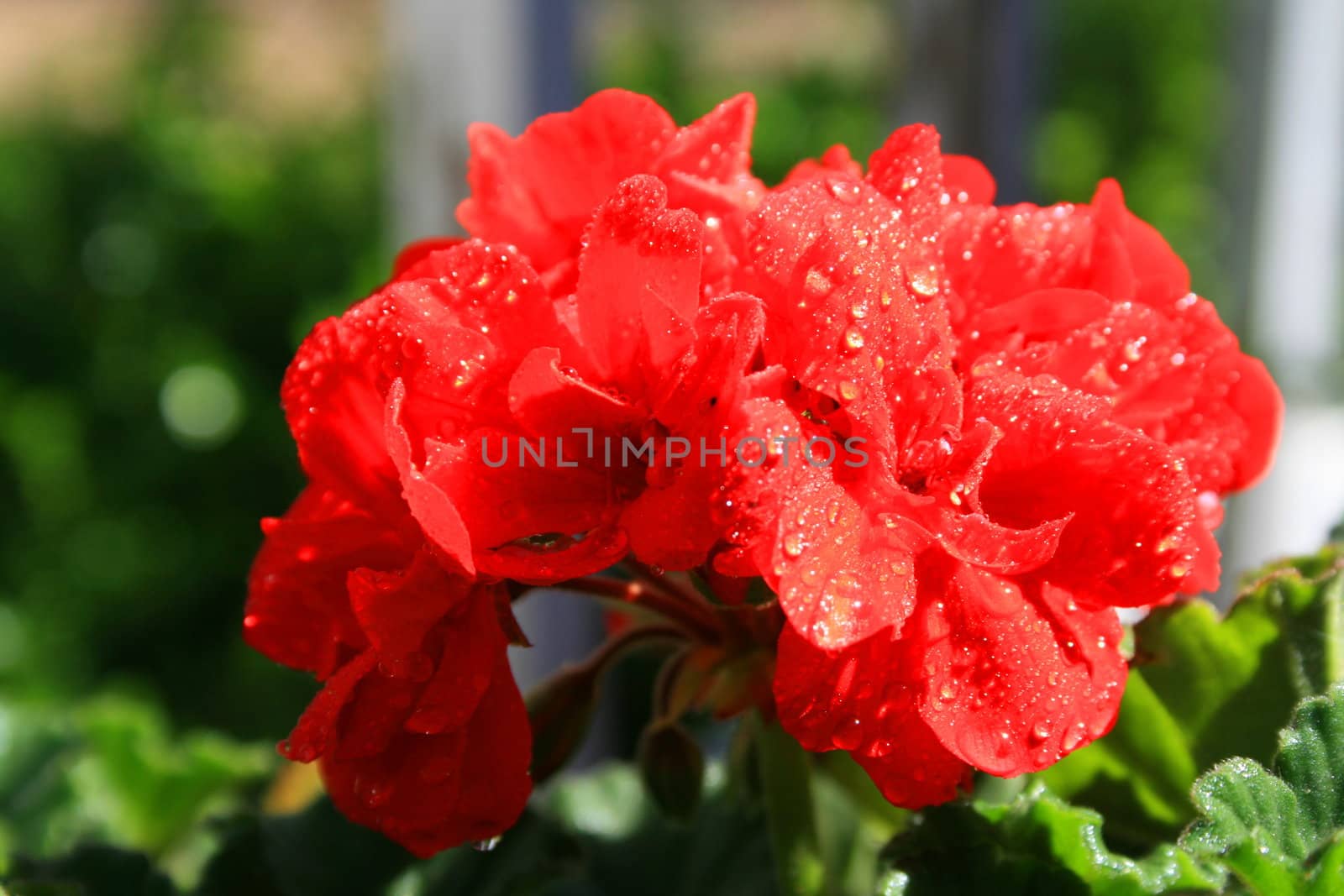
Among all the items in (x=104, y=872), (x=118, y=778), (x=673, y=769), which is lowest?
(x=118, y=778)

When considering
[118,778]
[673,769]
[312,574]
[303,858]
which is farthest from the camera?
[118,778]

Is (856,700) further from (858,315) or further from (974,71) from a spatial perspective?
(974,71)

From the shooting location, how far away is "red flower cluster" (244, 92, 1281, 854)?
1.43 feet

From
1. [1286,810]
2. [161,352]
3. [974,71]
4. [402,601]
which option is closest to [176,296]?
[161,352]

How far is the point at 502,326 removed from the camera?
48cm

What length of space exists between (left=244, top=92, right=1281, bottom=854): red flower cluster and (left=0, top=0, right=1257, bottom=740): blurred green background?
1.11m

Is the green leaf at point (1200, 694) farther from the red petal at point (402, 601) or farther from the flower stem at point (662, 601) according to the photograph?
the red petal at point (402, 601)

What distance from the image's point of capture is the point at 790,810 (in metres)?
0.61

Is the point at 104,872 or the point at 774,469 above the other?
the point at 774,469

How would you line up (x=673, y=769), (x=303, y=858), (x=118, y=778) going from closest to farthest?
(x=673, y=769) → (x=303, y=858) → (x=118, y=778)

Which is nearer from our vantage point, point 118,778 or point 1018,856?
point 1018,856

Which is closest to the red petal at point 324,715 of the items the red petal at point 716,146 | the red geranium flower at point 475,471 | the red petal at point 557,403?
the red geranium flower at point 475,471

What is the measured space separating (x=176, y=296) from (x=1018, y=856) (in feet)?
6.71

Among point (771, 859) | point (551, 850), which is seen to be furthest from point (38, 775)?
point (771, 859)
